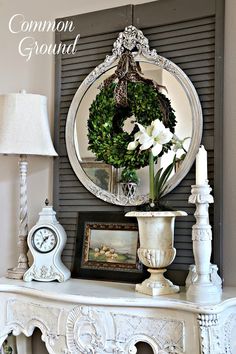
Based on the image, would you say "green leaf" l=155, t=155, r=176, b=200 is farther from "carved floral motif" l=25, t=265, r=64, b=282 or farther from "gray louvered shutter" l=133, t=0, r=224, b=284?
"carved floral motif" l=25, t=265, r=64, b=282

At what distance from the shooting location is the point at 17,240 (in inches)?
90.2

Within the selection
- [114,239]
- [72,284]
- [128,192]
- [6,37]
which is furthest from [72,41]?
[72,284]

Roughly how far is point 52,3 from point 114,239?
1.15 m

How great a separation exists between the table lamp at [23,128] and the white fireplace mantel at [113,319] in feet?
0.72

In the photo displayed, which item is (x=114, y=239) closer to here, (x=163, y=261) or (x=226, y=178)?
(x=163, y=261)

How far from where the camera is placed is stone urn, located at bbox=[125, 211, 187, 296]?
174 cm

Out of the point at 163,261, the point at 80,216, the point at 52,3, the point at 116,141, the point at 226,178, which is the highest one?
the point at 52,3

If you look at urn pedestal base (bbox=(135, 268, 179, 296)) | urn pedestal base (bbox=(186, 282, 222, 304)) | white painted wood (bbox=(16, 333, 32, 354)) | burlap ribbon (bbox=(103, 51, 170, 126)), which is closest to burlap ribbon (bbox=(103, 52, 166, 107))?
burlap ribbon (bbox=(103, 51, 170, 126))

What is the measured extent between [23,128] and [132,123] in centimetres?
46

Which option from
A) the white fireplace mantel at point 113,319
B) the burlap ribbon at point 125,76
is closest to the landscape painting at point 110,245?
the white fireplace mantel at point 113,319

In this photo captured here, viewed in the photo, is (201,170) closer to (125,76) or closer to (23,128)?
(125,76)

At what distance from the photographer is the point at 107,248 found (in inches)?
79.9

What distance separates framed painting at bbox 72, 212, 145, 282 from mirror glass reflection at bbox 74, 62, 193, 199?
0.14 m

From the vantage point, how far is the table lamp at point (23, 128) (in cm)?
203
